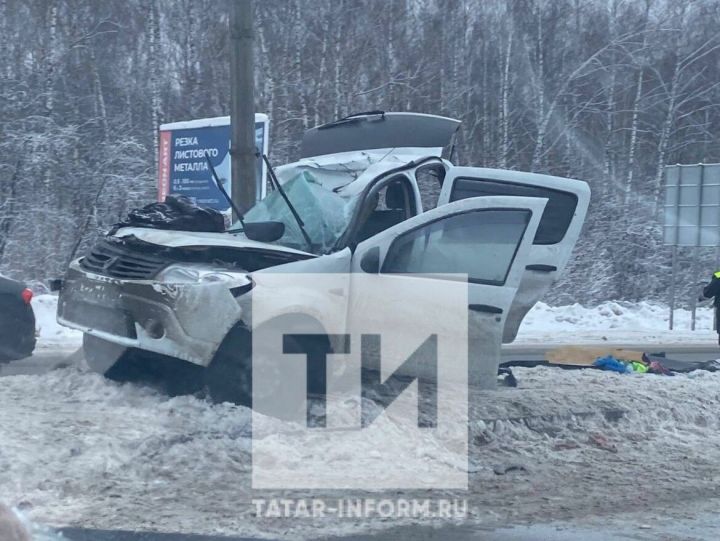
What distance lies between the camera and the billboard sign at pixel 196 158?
15977mm

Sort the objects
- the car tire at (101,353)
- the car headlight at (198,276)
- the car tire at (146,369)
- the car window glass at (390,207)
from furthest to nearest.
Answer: the car window glass at (390,207) < the car tire at (101,353) < the car tire at (146,369) < the car headlight at (198,276)

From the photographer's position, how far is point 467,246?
7996mm

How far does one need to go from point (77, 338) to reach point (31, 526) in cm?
918

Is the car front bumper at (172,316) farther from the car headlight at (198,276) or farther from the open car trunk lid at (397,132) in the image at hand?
the open car trunk lid at (397,132)

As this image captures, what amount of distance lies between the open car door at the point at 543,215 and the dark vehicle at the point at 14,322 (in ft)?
13.1

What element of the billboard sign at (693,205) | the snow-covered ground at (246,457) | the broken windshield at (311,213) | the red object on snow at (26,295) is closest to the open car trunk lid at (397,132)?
the broken windshield at (311,213)

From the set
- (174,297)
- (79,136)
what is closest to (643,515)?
(174,297)

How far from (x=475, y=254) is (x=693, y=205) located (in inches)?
490

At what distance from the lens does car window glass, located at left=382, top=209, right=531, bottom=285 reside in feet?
25.8

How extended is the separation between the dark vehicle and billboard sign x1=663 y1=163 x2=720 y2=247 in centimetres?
1309

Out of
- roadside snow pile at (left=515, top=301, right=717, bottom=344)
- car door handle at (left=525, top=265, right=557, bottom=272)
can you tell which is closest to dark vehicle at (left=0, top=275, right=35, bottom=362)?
car door handle at (left=525, top=265, right=557, bottom=272)

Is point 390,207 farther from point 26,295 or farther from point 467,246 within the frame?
point 26,295

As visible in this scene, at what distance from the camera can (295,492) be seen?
6293 millimetres

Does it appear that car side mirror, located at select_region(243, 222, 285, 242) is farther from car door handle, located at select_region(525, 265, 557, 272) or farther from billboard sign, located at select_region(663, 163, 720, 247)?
billboard sign, located at select_region(663, 163, 720, 247)
